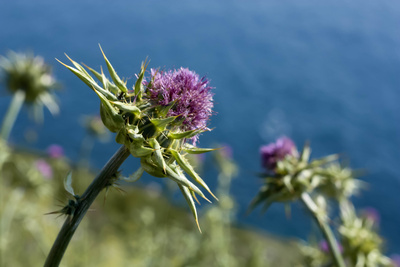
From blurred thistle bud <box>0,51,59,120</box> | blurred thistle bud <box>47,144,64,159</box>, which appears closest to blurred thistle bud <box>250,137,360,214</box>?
blurred thistle bud <box>0,51,59,120</box>

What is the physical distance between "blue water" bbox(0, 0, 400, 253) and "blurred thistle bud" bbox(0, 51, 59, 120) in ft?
64.1

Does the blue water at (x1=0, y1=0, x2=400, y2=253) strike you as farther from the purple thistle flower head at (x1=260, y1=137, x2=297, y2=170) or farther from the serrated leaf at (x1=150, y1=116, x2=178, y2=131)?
the serrated leaf at (x1=150, y1=116, x2=178, y2=131)

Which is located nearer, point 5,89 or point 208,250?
point 5,89

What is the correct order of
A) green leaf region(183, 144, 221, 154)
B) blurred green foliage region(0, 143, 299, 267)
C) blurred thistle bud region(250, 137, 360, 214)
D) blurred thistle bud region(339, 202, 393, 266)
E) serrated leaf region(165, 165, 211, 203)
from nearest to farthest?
1. serrated leaf region(165, 165, 211, 203)
2. green leaf region(183, 144, 221, 154)
3. blurred thistle bud region(250, 137, 360, 214)
4. blurred thistle bud region(339, 202, 393, 266)
5. blurred green foliage region(0, 143, 299, 267)

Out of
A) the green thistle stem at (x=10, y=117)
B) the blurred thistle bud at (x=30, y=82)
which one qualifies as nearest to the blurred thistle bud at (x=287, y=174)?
the green thistle stem at (x=10, y=117)

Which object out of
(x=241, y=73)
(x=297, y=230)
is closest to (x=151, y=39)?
(x=241, y=73)

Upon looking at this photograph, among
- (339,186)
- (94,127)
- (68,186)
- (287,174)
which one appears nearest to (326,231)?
(287,174)

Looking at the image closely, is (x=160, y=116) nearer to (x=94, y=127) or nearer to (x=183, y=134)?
(x=183, y=134)

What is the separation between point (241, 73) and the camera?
47.3 metres

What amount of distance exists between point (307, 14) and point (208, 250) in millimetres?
63242

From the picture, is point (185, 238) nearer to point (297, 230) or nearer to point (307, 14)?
point (297, 230)

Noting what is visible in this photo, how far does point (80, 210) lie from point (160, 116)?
0.66m

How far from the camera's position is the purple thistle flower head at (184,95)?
210 cm

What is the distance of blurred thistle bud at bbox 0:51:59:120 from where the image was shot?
17.6 feet
